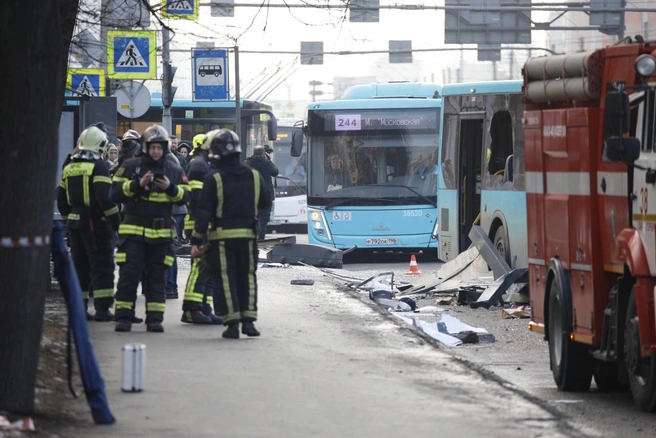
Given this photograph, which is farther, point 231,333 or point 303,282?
point 303,282

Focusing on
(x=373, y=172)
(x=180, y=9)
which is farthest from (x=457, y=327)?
(x=373, y=172)

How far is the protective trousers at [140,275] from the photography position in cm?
1275

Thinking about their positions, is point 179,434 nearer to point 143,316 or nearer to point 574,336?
point 574,336

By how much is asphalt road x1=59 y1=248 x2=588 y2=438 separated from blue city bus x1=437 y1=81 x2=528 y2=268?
4.81 meters

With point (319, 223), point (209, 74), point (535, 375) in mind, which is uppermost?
point (209, 74)

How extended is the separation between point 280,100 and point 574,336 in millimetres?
134018

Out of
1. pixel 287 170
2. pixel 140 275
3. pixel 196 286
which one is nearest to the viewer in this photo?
pixel 140 275

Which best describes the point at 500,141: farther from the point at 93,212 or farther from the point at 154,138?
the point at 154,138

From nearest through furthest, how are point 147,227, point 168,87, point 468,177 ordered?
point 147,227, point 468,177, point 168,87

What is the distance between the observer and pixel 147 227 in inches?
502

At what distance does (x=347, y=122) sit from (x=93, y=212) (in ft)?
43.5

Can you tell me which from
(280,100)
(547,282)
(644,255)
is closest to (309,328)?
(547,282)

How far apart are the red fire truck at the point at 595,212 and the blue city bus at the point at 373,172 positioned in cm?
1408

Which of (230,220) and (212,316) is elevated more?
(230,220)
